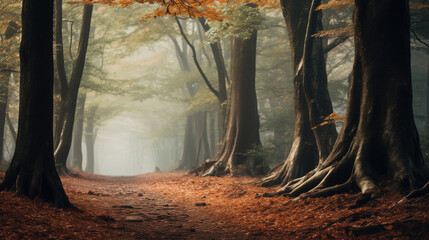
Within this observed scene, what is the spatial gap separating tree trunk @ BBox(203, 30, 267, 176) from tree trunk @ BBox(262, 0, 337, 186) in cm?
350

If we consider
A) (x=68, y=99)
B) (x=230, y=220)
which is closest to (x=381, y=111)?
(x=230, y=220)

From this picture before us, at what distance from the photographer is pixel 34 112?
5.50 metres

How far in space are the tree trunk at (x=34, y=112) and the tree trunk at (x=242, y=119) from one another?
7842 mm

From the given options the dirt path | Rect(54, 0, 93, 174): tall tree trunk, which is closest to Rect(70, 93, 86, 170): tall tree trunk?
Rect(54, 0, 93, 174): tall tree trunk

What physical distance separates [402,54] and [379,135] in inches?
54.0

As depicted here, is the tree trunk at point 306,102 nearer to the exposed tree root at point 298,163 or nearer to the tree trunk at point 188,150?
the exposed tree root at point 298,163

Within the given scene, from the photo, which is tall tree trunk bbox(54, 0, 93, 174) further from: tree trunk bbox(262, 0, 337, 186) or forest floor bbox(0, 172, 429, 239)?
tree trunk bbox(262, 0, 337, 186)

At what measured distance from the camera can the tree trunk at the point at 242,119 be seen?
12719 mm

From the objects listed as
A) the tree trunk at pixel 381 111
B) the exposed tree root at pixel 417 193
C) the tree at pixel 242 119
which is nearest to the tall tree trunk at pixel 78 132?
the tree at pixel 242 119

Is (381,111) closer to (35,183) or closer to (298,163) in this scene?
(298,163)

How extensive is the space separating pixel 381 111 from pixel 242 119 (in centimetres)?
771

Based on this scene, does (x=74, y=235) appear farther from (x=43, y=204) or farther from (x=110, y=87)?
(x=110, y=87)

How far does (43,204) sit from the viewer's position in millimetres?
5145

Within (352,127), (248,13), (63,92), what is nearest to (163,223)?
(352,127)
